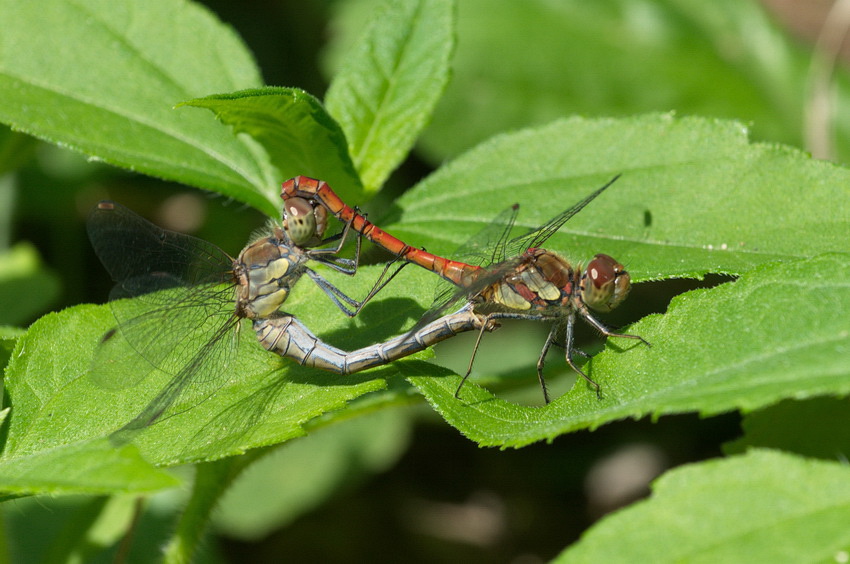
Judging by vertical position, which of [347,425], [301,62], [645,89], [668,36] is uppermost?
[668,36]

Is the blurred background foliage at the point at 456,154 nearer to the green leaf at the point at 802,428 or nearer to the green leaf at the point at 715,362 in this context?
the green leaf at the point at 802,428

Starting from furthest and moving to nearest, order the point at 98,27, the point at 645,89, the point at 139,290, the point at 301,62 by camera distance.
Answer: the point at 301,62 → the point at 645,89 → the point at 98,27 → the point at 139,290

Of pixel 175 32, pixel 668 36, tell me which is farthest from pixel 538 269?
pixel 668 36

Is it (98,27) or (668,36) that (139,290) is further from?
(668,36)

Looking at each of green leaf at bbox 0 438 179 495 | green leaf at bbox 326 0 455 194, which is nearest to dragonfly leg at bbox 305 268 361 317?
green leaf at bbox 326 0 455 194

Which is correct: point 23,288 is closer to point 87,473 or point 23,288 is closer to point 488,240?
point 488,240

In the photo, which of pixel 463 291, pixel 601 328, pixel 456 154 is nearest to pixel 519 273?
pixel 463 291
